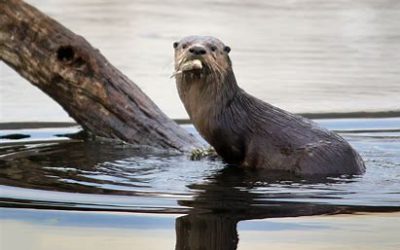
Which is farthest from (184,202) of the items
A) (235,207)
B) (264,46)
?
(264,46)

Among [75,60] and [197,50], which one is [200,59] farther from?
[75,60]

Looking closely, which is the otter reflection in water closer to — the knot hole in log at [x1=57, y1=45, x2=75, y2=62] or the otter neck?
the otter neck

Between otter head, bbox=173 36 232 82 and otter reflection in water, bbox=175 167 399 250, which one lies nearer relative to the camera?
otter reflection in water, bbox=175 167 399 250

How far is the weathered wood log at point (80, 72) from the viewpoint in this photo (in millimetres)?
8023

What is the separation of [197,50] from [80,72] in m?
1.53

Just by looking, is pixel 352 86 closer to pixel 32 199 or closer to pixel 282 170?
pixel 282 170

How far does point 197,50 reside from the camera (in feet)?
22.1

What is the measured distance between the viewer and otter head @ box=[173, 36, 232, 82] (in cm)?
676

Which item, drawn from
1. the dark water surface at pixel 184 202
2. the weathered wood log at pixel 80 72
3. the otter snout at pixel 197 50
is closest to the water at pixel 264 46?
the weathered wood log at pixel 80 72

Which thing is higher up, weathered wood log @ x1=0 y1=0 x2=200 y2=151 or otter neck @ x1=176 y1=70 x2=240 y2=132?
weathered wood log @ x1=0 y1=0 x2=200 y2=151

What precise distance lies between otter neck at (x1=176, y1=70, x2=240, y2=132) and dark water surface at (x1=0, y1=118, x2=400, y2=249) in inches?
12.8

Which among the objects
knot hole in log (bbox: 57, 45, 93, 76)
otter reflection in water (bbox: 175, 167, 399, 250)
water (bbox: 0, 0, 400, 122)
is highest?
water (bbox: 0, 0, 400, 122)

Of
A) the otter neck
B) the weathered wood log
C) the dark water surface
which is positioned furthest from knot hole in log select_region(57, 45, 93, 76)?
the otter neck

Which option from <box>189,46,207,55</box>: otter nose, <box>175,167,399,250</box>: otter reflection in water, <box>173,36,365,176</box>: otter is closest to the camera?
<box>175,167,399,250</box>: otter reflection in water
